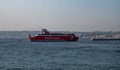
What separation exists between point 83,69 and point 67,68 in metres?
1.72

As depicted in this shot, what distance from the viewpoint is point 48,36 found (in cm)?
12088

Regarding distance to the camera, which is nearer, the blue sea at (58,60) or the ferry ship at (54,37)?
the blue sea at (58,60)

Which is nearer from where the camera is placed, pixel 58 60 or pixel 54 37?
pixel 58 60

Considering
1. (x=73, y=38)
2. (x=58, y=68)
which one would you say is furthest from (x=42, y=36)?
(x=58, y=68)

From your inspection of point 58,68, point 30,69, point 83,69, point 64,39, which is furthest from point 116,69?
point 64,39

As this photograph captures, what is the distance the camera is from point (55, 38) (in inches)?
4732

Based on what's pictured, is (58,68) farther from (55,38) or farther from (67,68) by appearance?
(55,38)

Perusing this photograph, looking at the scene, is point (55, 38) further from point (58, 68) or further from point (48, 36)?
point (58, 68)

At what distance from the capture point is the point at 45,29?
121 meters

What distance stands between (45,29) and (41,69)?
280 ft

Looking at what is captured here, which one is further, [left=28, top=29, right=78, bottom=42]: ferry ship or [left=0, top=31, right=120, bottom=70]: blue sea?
[left=28, top=29, right=78, bottom=42]: ferry ship

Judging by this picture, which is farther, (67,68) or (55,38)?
(55,38)

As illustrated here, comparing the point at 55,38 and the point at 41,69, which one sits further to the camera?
the point at 55,38

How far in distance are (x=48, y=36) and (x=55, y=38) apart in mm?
2514
